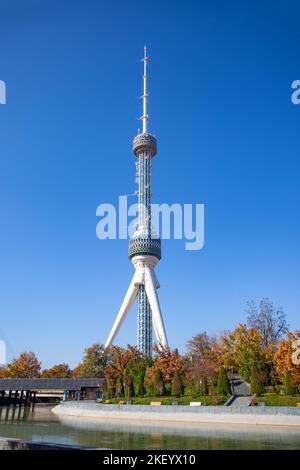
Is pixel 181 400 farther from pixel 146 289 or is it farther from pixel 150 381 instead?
pixel 146 289

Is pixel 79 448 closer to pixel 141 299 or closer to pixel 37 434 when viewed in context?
pixel 37 434

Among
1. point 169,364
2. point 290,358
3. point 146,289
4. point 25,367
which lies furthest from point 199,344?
point 25,367

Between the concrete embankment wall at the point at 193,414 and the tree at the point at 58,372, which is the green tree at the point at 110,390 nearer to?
the concrete embankment wall at the point at 193,414

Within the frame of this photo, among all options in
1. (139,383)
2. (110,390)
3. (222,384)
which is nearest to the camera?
(222,384)

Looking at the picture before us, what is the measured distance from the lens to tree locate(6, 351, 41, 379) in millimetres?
80062

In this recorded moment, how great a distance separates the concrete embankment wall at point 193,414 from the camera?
2912 cm

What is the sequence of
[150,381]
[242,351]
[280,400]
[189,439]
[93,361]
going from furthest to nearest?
[93,361] → [150,381] → [242,351] → [280,400] → [189,439]

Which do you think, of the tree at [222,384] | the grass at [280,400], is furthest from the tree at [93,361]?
the grass at [280,400]

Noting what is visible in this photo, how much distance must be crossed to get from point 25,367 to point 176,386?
160ft

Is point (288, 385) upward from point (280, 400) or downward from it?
upward

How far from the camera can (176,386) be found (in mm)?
40438

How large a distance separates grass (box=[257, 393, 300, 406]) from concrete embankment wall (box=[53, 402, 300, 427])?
8.09 feet

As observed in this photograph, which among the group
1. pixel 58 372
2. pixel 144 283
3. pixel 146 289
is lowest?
pixel 58 372

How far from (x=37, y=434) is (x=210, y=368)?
18.3m
